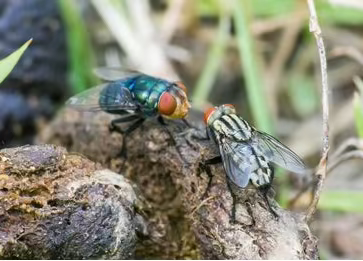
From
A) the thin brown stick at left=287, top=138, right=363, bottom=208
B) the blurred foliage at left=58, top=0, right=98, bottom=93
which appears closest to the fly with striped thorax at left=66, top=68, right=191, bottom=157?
the thin brown stick at left=287, top=138, right=363, bottom=208

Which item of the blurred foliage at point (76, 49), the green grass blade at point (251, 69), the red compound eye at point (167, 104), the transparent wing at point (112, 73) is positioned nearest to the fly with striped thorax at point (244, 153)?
the red compound eye at point (167, 104)

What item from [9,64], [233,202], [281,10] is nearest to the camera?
[233,202]

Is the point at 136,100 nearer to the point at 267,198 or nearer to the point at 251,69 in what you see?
the point at 267,198

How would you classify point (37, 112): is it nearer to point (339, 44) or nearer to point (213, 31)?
point (213, 31)

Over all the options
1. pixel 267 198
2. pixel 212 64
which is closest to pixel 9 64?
pixel 267 198

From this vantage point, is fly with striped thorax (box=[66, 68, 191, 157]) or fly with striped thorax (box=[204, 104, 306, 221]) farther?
fly with striped thorax (box=[66, 68, 191, 157])

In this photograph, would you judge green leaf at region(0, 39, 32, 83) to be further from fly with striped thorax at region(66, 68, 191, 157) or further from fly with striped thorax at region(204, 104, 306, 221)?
fly with striped thorax at region(204, 104, 306, 221)

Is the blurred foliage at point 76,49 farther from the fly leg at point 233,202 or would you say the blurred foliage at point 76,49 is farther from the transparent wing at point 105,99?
the fly leg at point 233,202
